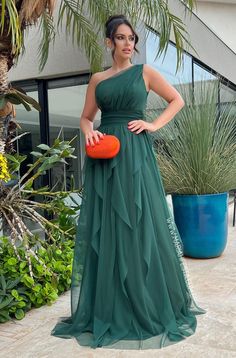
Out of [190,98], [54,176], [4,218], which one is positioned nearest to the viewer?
[4,218]

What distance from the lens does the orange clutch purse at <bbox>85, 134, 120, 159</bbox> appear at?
75.2 inches

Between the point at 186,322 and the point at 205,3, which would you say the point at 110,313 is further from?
the point at 205,3

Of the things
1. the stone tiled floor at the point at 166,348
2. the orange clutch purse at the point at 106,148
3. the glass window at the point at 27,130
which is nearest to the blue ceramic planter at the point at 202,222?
the stone tiled floor at the point at 166,348

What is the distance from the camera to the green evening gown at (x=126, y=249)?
1929 millimetres

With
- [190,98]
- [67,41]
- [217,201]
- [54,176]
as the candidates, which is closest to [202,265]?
[217,201]

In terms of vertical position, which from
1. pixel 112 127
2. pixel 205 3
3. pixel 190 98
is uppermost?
A: pixel 205 3

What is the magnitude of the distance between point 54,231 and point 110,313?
3.99ft

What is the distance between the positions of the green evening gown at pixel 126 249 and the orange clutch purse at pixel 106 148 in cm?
6

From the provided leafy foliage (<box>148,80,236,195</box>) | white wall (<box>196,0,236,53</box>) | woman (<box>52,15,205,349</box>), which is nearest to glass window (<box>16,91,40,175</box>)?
leafy foliage (<box>148,80,236,195</box>)

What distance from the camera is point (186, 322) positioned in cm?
206

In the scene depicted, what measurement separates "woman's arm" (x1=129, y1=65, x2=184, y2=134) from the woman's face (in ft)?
0.41

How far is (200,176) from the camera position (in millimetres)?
3611

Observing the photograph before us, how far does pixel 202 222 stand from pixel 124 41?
211cm

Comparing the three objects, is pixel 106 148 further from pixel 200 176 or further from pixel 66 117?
pixel 66 117
